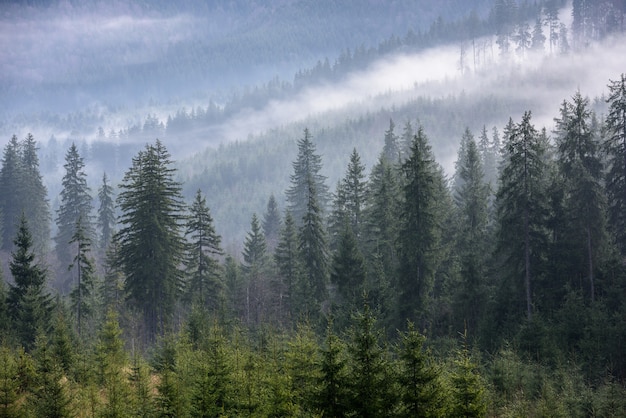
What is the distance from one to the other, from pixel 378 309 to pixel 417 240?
6.16 meters

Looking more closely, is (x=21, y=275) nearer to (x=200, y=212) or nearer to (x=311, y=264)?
(x=200, y=212)

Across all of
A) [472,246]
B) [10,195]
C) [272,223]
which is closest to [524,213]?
[472,246]

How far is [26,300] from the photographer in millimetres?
36594

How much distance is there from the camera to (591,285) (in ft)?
125

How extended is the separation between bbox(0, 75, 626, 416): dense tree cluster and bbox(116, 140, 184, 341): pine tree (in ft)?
0.48

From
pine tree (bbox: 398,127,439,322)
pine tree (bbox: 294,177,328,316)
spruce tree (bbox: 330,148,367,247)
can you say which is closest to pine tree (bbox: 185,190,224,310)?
pine tree (bbox: 294,177,328,316)

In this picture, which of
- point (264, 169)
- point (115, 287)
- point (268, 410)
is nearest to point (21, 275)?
point (115, 287)

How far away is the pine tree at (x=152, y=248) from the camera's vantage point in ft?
140

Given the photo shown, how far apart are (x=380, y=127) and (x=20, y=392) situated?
15983 cm

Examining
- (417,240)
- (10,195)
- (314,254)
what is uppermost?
(10,195)

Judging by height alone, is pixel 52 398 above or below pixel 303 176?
below

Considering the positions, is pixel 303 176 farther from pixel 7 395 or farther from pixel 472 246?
pixel 7 395

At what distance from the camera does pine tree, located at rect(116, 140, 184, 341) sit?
42.6 m

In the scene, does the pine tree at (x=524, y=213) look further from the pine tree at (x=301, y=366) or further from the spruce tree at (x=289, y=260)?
the pine tree at (x=301, y=366)
